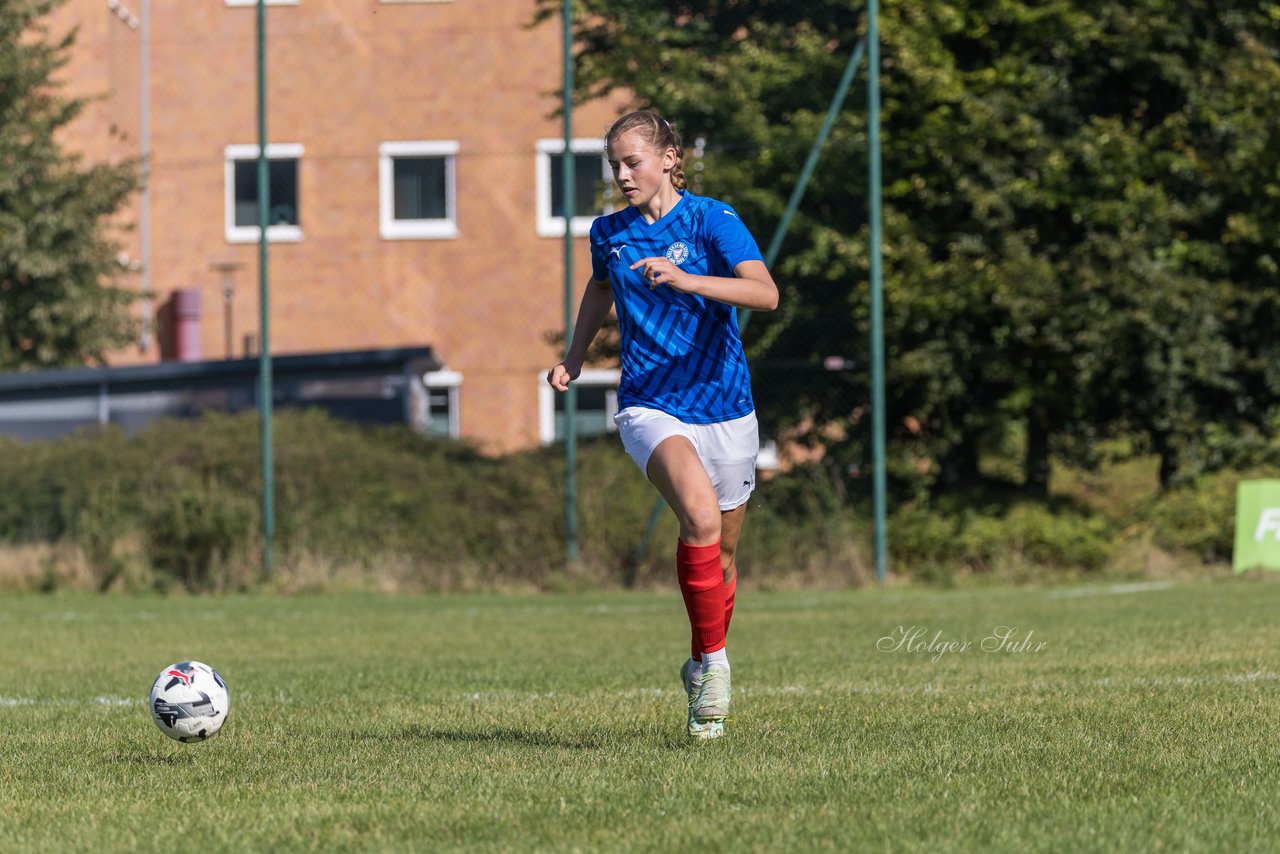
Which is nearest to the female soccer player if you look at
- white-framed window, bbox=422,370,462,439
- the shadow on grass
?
the shadow on grass

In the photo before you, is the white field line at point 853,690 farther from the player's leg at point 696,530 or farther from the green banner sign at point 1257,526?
the green banner sign at point 1257,526

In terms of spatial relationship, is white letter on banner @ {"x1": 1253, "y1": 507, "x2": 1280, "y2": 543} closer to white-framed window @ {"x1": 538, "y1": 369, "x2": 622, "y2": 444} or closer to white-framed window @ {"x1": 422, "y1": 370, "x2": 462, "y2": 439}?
white-framed window @ {"x1": 538, "y1": 369, "x2": 622, "y2": 444}

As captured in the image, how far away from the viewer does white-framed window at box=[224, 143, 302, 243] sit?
26.4 metres

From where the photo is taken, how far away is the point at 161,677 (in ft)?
19.9

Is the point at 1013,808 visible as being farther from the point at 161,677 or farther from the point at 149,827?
the point at 161,677

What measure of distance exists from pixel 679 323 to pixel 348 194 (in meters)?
21.5

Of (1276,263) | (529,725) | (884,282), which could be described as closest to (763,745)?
(529,725)

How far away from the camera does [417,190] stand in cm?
2689

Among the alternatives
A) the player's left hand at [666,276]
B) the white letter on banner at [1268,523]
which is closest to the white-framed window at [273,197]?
the white letter on banner at [1268,523]

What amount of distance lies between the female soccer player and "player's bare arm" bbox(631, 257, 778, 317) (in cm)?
1

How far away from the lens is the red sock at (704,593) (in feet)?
20.1

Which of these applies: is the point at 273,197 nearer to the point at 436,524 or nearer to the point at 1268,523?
the point at 436,524

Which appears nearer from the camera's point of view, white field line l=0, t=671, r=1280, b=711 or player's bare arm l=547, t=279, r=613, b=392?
player's bare arm l=547, t=279, r=613, b=392

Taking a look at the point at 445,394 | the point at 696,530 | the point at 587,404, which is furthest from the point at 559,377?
the point at 445,394
